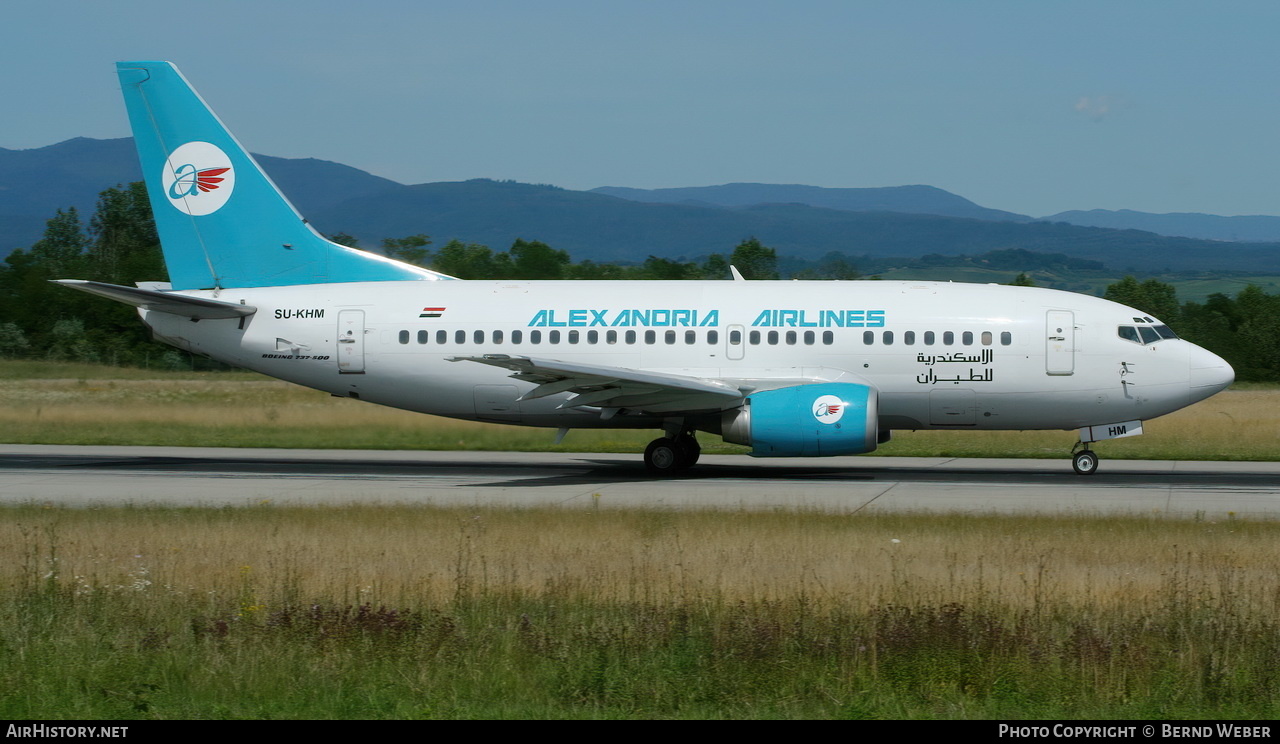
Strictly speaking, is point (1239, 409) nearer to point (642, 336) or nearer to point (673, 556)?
point (642, 336)

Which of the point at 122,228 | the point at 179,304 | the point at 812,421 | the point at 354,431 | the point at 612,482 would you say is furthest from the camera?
the point at 122,228

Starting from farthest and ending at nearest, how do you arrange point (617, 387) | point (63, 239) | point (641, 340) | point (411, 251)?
point (63, 239) < point (411, 251) < point (641, 340) < point (617, 387)

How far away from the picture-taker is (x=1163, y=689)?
894 centimetres

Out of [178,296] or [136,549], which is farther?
[178,296]

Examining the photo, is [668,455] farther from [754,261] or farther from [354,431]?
[754,261]

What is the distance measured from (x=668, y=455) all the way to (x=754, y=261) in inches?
2822

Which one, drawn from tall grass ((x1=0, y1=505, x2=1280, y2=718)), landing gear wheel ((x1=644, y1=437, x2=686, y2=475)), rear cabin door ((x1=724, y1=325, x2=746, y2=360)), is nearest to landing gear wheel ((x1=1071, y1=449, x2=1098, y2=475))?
rear cabin door ((x1=724, y1=325, x2=746, y2=360))

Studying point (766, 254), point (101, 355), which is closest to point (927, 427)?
point (101, 355)

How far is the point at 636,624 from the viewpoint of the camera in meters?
10.4

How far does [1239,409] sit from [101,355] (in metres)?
47.5

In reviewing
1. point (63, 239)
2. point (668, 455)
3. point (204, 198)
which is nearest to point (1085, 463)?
point (668, 455)

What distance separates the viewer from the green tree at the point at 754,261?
285 ft

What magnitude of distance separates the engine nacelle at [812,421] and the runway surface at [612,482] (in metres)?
0.73

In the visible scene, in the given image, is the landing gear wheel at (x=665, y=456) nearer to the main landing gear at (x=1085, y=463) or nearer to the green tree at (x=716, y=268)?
the main landing gear at (x=1085, y=463)
